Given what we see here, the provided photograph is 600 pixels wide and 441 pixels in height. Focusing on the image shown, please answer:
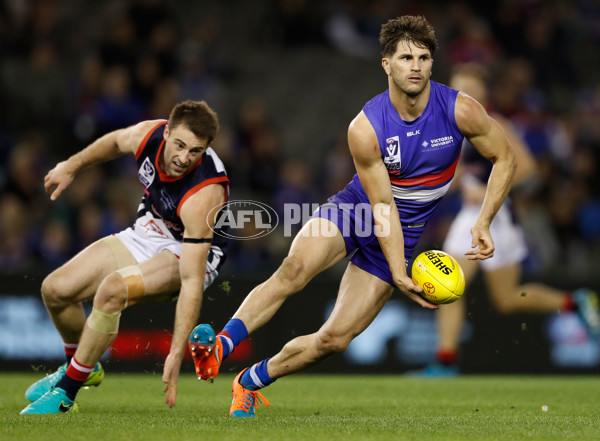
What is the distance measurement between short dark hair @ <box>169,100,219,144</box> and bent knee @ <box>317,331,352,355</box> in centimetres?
147

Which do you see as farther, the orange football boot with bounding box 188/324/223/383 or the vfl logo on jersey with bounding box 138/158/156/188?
the vfl logo on jersey with bounding box 138/158/156/188

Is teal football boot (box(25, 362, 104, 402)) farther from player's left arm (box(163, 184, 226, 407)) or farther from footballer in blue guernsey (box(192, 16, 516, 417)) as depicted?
footballer in blue guernsey (box(192, 16, 516, 417))

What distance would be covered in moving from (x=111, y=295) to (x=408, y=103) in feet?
7.33

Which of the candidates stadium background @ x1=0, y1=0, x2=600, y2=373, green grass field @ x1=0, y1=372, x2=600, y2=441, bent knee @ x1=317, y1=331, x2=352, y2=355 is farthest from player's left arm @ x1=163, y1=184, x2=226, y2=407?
stadium background @ x1=0, y1=0, x2=600, y2=373

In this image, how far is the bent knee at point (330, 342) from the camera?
5.88 metres

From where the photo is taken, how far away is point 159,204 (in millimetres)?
6426

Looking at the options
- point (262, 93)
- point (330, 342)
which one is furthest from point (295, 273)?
point (262, 93)

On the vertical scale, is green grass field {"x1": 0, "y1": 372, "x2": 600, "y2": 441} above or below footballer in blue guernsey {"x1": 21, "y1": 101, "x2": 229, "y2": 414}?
below

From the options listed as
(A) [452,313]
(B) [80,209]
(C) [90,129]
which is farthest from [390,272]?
(C) [90,129]

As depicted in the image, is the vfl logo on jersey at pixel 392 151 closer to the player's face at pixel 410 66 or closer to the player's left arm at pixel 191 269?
the player's face at pixel 410 66

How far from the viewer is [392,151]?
582 centimetres

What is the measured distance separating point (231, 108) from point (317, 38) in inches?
77.0

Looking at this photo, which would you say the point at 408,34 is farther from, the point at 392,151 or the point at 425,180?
the point at 425,180

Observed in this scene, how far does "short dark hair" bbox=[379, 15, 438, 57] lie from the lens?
572 cm
